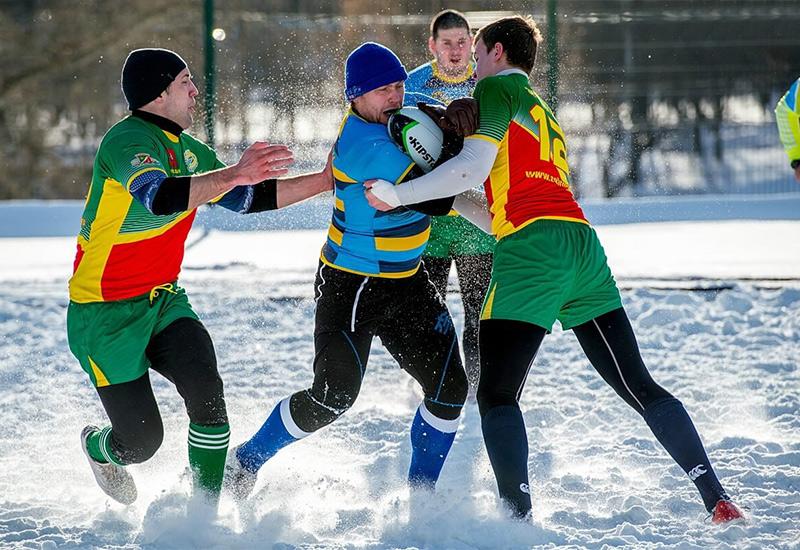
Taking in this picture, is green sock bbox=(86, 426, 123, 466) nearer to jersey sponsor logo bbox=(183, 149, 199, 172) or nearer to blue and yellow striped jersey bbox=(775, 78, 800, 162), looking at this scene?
jersey sponsor logo bbox=(183, 149, 199, 172)

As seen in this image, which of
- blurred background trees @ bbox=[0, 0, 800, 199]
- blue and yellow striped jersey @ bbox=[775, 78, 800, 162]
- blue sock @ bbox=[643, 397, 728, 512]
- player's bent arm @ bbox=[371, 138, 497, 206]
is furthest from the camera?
blurred background trees @ bbox=[0, 0, 800, 199]

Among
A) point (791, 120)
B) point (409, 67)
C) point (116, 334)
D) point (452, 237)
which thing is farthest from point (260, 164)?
point (409, 67)

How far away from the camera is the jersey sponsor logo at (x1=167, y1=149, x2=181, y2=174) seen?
4012 millimetres

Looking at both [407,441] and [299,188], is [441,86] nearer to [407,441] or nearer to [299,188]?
[299,188]

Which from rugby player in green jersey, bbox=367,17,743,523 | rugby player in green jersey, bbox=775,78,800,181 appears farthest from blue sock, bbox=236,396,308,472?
rugby player in green jersey, bbox=775,78,800,181

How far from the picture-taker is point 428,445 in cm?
419

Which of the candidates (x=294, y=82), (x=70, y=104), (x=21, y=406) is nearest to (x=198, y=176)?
(x=21, y=406)

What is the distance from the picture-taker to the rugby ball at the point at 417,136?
3.82m

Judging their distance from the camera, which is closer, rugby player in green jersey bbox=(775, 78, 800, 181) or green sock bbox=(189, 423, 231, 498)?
green sock bbox=(189, 423, 231, 498)

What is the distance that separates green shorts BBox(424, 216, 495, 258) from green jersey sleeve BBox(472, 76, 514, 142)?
1557 mm

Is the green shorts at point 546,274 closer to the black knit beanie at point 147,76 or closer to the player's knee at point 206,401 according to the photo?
the player's knee at point 206,401

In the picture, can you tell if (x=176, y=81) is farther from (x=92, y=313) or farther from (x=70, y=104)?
(x=70, y=104)

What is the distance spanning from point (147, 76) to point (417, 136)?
3.21 ft

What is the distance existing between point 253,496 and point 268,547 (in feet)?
1.70
